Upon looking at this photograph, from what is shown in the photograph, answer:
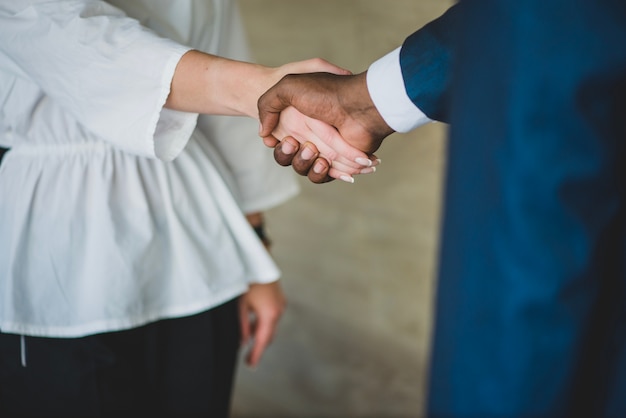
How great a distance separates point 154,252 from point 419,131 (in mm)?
992

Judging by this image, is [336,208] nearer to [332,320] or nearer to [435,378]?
[332,320]

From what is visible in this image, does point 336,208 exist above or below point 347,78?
below

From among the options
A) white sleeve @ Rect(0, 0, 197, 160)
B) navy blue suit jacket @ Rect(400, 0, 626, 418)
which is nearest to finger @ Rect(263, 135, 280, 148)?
white sleeve @ Rect(0, 0, 197, 160)

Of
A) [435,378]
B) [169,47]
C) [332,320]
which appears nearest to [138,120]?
[169,47]

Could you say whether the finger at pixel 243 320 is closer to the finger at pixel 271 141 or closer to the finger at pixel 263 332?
the finger at pixel 263 332

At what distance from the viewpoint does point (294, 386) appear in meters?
2.37

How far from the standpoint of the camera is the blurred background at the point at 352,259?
6.10 ft

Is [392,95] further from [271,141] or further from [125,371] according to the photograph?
[125,371]

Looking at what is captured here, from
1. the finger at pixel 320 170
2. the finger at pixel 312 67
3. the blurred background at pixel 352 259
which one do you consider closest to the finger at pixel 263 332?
the finger at pixel 320 170

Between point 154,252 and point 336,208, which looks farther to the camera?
point 336,208

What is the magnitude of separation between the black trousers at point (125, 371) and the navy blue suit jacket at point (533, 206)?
63 centimetres

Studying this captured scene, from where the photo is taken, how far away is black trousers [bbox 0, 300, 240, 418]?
983 mm

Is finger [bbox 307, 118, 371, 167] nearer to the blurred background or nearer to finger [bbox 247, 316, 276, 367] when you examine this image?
finger [bbox 247, 316, 276, 367]

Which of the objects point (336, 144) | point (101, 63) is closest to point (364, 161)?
point (336, 144)
